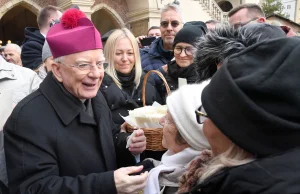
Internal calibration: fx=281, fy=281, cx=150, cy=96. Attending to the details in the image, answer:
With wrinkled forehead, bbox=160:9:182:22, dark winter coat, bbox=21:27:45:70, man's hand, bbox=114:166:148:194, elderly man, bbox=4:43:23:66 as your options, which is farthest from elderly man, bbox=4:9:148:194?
elderly man, bbox=4:43:23:66

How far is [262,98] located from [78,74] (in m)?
1.14

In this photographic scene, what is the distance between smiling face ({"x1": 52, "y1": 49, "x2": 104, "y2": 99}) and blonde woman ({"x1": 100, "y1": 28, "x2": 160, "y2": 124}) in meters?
0.82

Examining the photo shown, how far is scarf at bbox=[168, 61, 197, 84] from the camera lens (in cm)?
274

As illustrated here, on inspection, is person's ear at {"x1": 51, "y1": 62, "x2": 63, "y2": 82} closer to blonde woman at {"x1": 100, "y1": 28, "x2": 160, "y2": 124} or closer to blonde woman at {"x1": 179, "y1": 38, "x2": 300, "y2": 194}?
blonde woman at {"x1": 100, "y1": 28, "x2": 160, "y2": 124}

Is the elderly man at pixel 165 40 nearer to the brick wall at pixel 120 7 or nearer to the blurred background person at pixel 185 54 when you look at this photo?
the blurred background person at pixel 185 54

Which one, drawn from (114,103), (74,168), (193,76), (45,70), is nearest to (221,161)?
(74,168)

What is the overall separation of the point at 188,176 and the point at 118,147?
90cm

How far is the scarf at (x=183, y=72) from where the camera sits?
2740 millimetres

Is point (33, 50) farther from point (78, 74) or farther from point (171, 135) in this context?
point (171, 135)

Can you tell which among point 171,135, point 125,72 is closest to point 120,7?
point 125,72

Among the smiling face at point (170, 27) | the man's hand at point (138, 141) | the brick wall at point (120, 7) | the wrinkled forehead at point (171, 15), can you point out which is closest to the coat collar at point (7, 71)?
the man's hand at point (138, 141)

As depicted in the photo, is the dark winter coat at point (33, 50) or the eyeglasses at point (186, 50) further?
the dark winter coat at point (33, 50)

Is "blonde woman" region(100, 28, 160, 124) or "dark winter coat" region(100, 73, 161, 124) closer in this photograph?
"dark winter coat" region(100, 73, 161, 124)

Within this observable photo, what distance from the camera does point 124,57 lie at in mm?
2742
